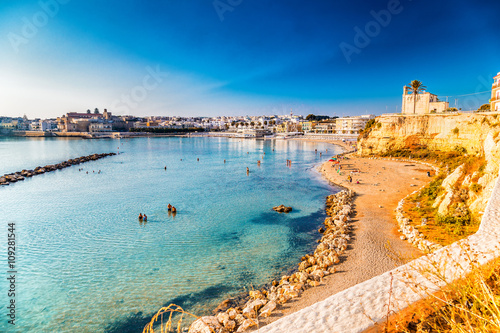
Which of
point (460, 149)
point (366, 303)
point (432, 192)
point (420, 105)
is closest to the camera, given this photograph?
point (366, 303)

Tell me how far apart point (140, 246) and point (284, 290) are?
7.88 m

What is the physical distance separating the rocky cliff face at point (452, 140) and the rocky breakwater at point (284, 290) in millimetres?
5168

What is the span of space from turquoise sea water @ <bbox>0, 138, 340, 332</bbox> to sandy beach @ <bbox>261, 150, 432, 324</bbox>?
223cm

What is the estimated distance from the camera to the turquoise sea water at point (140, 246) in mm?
8281

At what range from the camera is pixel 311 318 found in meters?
5.09

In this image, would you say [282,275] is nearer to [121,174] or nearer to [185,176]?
[185,176]

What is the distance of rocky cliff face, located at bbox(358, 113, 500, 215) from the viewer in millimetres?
11328

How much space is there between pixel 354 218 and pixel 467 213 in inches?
197

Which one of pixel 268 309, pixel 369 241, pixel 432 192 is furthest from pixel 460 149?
pixel 268 309

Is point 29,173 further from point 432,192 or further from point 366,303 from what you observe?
point 432,192

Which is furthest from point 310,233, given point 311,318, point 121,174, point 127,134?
point 127,134

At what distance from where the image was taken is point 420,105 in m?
42.6

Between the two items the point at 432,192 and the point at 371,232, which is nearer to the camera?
the point at 371,232

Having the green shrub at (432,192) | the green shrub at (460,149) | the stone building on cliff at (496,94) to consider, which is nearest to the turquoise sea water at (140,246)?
the green shrub at (432,192)
